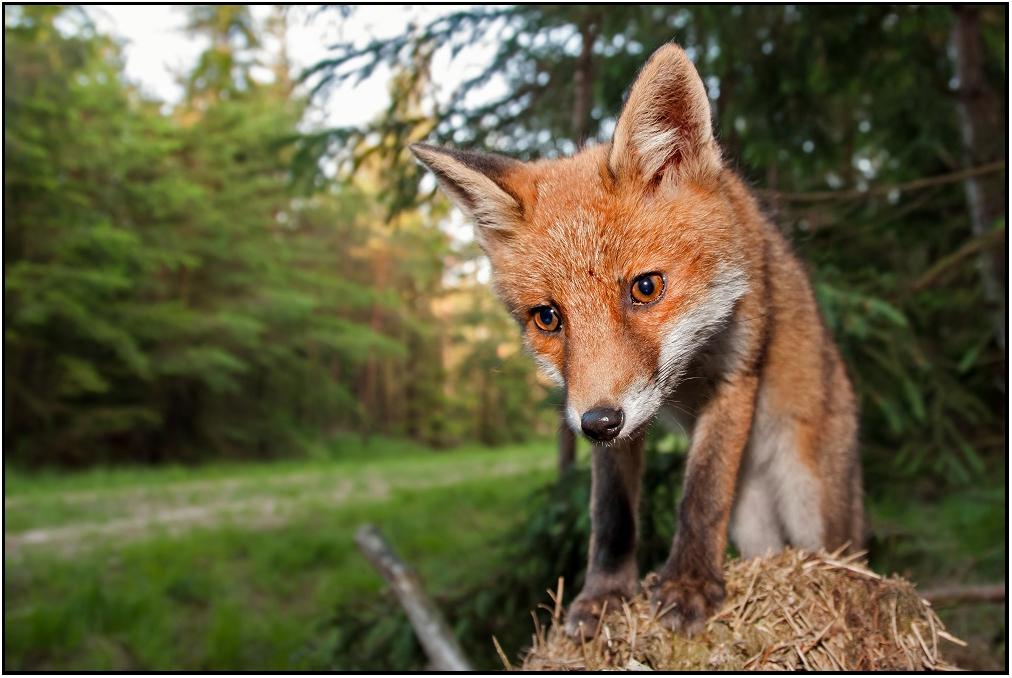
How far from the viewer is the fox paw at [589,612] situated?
204 centimetres

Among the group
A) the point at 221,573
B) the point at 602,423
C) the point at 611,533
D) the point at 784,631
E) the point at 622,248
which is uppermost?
the point at 622,248

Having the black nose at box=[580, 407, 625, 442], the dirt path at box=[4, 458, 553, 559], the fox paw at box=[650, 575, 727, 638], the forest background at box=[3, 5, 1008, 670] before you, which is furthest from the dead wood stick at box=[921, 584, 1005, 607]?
the dirt path at box=[4, 458, 553, 559]

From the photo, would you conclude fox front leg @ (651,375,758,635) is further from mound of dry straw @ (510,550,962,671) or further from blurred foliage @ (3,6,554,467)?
blurred foliage @ (3,6,554,467)

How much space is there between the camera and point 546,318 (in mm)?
2018

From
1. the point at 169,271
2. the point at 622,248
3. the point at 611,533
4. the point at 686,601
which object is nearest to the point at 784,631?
the point at 686,601

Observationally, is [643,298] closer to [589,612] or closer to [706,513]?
[706,513]

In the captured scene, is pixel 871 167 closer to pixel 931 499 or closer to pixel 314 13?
pixel 931 499

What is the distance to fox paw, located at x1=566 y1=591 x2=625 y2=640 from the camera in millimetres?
2043

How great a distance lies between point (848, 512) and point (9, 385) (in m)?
18.2

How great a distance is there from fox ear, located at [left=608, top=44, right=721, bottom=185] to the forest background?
0.62 m

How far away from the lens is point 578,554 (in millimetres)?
3898

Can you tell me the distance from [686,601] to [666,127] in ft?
4.45

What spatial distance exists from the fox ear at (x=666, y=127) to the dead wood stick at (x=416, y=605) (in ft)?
8.22

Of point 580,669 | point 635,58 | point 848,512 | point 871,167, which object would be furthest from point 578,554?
point 871,167
